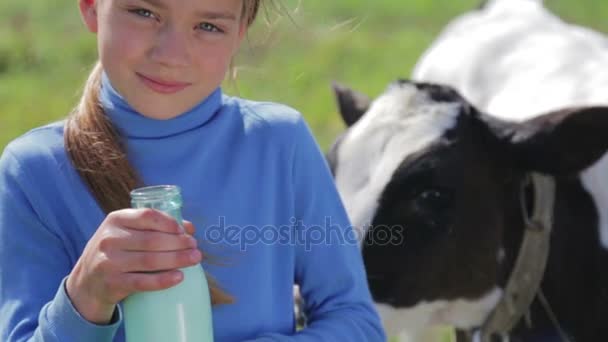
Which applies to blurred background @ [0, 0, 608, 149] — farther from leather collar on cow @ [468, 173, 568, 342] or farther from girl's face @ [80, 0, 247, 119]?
girl's face @ [80, 0, 247, 119]

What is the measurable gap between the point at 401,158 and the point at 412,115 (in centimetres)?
16

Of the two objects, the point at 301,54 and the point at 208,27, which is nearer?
the point at 208,27

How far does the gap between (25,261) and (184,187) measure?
219 millimetres

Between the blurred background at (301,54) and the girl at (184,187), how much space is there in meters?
4.15

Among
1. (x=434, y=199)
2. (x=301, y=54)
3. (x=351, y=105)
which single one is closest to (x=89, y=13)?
(x=434, y=199)

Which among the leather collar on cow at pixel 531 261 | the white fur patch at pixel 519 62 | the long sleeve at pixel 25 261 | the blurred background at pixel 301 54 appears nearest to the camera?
the long sleeve at pixel 25 261

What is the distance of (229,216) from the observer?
59.2 inches

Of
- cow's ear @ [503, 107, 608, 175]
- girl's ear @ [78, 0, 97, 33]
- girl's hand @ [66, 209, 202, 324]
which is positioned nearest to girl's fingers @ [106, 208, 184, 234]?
girl's hand @ [66, 209, 202, 324]

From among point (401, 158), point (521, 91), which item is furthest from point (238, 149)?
point (521, 91)

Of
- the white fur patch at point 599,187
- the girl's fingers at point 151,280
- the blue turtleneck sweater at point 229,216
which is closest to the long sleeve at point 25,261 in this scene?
the blue turtleneck sweater at point 229,216

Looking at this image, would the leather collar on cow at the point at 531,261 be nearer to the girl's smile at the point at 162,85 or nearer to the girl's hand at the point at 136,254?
the girl's smile at the point at 162,85

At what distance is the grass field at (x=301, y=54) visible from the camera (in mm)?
6676

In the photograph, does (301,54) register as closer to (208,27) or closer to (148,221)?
(208,27)

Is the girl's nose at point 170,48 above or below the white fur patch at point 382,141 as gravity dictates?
above
